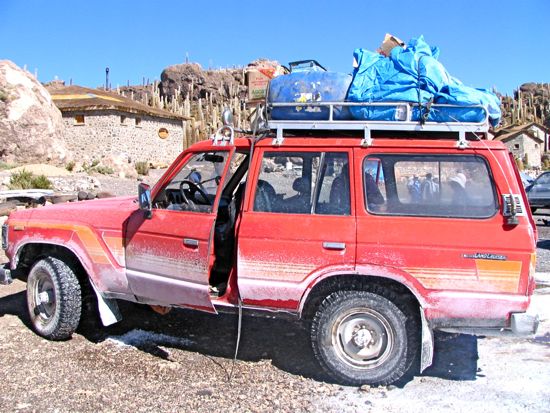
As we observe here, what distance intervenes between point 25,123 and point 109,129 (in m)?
8.02

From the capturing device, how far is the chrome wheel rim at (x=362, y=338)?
4109mm

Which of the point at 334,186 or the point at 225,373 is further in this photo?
the point at 225,373

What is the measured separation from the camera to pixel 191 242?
4.42 m

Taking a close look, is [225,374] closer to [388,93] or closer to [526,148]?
[388,93]

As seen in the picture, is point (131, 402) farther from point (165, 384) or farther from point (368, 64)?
point (368, 64)

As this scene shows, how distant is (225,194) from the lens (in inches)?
206

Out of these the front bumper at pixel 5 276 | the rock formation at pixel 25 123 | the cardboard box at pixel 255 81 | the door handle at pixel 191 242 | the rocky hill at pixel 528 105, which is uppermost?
the rocky hill at pixel 528 105

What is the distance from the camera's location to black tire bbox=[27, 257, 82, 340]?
5047mm

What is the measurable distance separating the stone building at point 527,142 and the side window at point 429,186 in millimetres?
53076

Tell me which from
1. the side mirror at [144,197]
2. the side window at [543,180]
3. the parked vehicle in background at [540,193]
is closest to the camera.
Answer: the side mirror at [144,197]

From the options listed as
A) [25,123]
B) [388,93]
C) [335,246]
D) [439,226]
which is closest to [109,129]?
[25,123]

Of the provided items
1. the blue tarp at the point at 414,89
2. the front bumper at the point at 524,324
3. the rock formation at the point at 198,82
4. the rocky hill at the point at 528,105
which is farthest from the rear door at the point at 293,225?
the rock formation at the point at 198,82

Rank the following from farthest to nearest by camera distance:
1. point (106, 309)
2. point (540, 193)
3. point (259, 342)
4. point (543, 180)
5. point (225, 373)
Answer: point (543, 180) < point (540, 193) < point (259, 342) < point (106, 309) < point (225, 373)

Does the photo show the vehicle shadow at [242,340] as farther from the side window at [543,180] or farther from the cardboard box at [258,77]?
the side window at [543,180]
